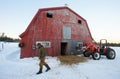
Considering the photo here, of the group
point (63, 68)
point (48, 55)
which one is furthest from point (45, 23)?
point (63, 68)

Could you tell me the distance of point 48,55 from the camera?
17.3 metres

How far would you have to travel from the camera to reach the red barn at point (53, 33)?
1728 centimetres

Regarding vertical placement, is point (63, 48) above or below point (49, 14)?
below

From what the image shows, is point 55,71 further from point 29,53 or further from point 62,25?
point 62,25

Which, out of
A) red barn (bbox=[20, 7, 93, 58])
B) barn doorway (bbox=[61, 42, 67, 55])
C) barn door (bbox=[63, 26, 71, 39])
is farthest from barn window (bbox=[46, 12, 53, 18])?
barn doorway (bbox=[61, 42, 67, 55])

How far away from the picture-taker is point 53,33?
17781 mm

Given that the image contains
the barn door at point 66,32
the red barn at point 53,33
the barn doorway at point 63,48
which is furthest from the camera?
the barn doorway at point 63,48

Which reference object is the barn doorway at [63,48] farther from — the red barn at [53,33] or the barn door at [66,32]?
the barn door at [66,32]

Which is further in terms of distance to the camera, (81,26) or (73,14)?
(81,26)

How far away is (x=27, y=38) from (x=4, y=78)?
24.4 feet

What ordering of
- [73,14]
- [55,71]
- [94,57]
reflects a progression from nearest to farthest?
[55,71]
[94,57]
[73,14]

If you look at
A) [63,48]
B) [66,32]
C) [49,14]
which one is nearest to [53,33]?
[66,32]

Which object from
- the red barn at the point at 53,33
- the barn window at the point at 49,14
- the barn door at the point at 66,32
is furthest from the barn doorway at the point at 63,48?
the barn window at the point at 49,14

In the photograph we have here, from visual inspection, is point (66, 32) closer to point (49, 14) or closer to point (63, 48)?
point (63, 48)
